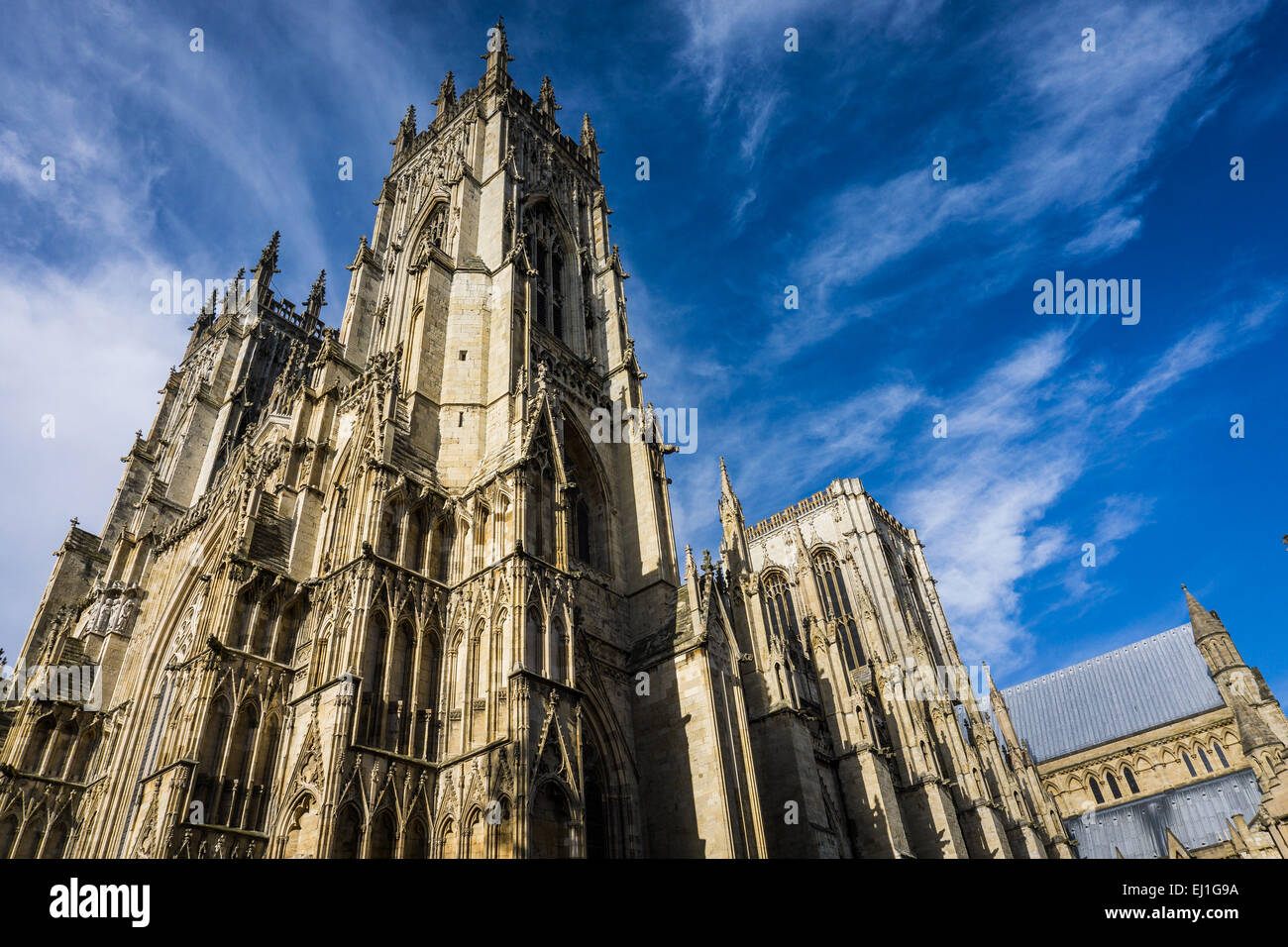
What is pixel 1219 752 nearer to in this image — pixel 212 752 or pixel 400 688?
pixel 400 688

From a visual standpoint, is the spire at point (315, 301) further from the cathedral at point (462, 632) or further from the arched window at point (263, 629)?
the arched window at point (263, 629)

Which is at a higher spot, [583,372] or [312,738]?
[583,372]

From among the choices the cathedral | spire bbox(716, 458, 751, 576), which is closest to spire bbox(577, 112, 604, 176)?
the cathedral

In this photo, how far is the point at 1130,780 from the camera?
5369 centimetres

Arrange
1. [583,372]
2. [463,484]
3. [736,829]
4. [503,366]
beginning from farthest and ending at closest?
[583,372], [503,366], [463,484], [736,829]

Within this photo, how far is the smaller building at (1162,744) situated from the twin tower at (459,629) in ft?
60.4

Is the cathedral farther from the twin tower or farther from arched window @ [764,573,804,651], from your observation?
arched window @ [764,573,804,651]

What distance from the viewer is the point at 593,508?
23078mm

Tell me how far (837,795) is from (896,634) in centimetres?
1850

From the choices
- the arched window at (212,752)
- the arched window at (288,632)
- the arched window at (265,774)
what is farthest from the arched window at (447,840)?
the arched window at (288,632)

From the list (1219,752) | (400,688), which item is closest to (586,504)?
(400,688)

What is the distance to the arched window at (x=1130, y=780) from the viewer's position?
53234 mm
